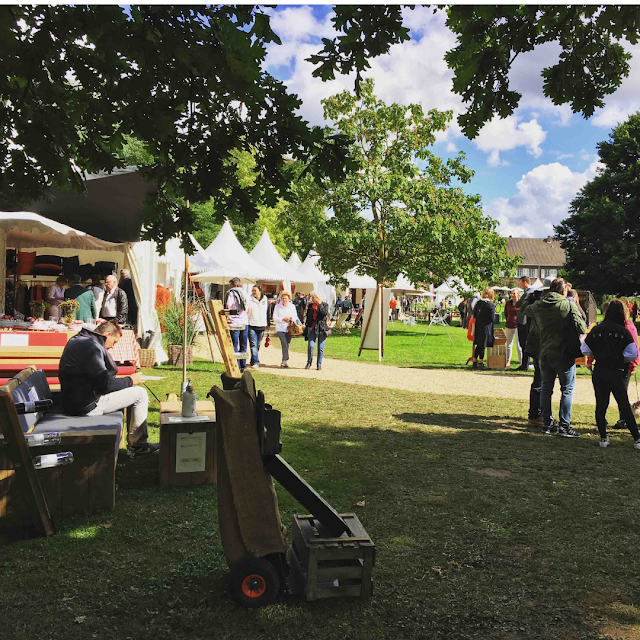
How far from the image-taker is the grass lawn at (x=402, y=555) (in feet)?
11.2

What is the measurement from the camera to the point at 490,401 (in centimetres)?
1077

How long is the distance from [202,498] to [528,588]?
2567mm

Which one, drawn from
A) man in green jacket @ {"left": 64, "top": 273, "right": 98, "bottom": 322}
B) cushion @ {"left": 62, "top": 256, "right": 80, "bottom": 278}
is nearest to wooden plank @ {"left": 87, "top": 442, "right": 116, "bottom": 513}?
man in green jacket @ {"left": 64, "top": 273, "right": 98, "bottom": 322}

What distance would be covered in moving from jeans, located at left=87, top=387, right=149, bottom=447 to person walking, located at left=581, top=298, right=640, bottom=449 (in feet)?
16.0

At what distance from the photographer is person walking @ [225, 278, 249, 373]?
1388 centimetres

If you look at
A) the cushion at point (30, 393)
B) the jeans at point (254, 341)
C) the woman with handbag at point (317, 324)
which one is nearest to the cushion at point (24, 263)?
the jeans at point (254, 341)

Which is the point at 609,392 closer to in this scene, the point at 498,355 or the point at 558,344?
the point at 558,344

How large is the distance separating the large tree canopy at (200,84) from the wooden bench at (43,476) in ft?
4.93

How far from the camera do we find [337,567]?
3.54 metres

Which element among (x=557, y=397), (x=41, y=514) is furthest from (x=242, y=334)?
(x=41, y=514)

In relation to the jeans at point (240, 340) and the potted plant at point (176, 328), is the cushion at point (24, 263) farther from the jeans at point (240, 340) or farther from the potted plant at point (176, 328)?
the jeans at point (240, 340)

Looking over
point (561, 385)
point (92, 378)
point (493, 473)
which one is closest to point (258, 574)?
point (92, 378)

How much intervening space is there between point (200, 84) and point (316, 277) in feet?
94.5

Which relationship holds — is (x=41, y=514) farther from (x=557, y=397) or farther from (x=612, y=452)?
(x=557, y=397)
